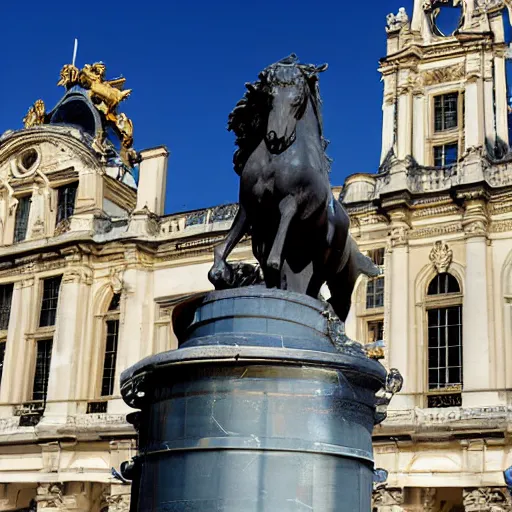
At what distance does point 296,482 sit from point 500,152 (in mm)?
19782

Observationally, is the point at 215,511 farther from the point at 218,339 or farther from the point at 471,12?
the point at 471,12

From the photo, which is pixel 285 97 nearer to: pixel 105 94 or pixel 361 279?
pixel 361 279

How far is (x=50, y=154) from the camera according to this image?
30.0 meters

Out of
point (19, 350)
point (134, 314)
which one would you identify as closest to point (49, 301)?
point (19, 350)

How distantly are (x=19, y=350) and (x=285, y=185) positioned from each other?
894 inches

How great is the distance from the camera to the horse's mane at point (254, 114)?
22.9 ft

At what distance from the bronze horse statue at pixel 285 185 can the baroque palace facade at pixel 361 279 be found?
14.6 m

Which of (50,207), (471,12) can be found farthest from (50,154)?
(471,12)

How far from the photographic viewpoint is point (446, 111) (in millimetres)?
25344

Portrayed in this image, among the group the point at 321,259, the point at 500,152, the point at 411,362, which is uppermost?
the point at 500,152

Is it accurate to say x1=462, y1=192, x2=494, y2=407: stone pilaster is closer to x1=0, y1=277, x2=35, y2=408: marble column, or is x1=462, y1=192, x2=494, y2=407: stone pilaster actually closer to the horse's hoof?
x1=0, y1=277, x2=35, y2=408: marble column

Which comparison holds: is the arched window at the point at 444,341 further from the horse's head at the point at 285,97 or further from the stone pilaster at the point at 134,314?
the horse's head at the point at 285,97

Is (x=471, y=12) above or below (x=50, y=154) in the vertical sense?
above

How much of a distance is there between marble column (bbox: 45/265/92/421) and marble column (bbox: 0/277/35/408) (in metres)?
1.38
